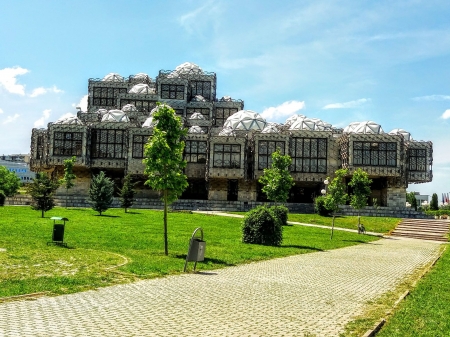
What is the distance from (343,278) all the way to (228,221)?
2715 centimetres

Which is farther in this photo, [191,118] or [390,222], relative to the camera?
[191,118]

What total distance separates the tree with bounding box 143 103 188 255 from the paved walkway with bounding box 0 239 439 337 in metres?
5.68

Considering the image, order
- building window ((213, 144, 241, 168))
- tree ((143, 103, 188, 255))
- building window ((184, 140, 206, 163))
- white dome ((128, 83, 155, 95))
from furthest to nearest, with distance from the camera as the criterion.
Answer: white dome ((128, 83, 155, 95)), building window ((184, 140, 206, 163)), building window ((213, 144, 241, 168)), tree ((143, 103, 188, 255))

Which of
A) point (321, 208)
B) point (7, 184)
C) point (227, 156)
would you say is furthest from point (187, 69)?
point (321, 208)

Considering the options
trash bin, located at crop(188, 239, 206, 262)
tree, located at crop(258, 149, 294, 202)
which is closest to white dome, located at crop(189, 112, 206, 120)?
tree, located at crop(258, 149, 294, 202)

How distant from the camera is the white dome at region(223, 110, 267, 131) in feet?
243

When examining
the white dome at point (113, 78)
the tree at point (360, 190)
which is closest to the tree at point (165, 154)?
the tree at point (360, 190)

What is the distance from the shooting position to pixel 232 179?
6875cm

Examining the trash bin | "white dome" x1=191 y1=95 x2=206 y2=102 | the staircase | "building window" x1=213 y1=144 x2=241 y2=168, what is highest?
"white dome" x1=191 y1=95 x2=206 y2=102

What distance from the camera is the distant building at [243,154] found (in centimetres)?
6694

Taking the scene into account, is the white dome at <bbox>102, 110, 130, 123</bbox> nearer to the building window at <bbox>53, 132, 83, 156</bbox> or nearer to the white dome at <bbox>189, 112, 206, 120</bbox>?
the building window at <bbox>53, 132, 83, 156</bbox>

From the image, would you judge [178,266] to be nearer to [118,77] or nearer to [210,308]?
[210,308]

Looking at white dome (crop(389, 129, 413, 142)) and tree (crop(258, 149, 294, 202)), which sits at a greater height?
white dome (crop(389, 129, 413, 142))

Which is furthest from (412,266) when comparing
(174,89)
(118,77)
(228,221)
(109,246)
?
(118,77)
